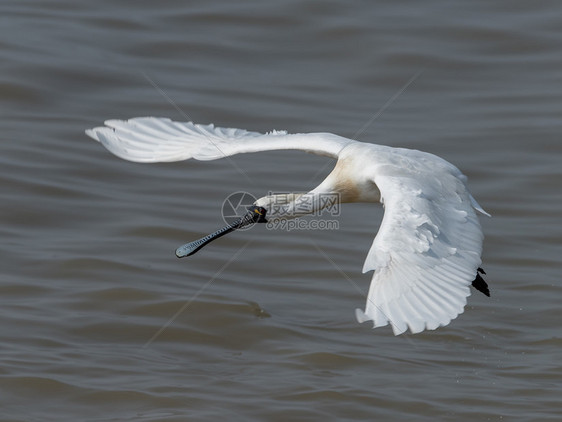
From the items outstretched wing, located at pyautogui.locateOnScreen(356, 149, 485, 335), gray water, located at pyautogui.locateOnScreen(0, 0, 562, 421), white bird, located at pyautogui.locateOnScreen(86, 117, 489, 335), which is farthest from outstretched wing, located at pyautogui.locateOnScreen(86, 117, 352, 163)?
gray water, located at pyautogui.locateOnScreen(0, 0, 562, 421)

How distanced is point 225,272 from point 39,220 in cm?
204

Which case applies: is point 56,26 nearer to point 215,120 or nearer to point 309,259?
point 215,120

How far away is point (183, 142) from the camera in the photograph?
8.95 meters

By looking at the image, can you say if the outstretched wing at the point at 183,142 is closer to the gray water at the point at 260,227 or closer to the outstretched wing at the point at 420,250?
the outstretched wing at the point at 420,250

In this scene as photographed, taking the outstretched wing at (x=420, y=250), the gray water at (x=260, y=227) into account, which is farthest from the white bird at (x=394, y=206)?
the gray water at (x=260, y=227)

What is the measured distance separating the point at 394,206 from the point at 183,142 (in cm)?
245

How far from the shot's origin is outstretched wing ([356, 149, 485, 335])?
6.09 m

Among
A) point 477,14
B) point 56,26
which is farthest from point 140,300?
point 477,14

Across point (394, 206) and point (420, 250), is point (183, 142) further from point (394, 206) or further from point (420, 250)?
point (420, 250)

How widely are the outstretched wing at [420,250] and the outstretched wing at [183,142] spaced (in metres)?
0.92

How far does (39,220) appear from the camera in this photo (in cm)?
1080

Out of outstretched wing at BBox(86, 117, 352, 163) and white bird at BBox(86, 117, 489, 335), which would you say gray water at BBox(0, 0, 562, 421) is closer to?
white bird at BBox(86, 117, 489, 335)

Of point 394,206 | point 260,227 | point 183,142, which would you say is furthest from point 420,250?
point 260,227

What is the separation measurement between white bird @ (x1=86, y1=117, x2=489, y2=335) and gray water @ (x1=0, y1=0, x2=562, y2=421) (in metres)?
0.76
